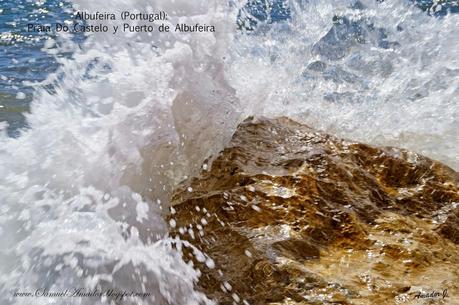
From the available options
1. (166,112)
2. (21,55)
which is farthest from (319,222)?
(21,55)

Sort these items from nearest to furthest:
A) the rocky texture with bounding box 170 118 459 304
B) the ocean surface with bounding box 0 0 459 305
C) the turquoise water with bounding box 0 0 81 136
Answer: the rocky texture with bounding box 170 118 459 304 < the ocean surface with bounding box 0 0 459 305 < the turquoise water with bounding box 0 0 81 136

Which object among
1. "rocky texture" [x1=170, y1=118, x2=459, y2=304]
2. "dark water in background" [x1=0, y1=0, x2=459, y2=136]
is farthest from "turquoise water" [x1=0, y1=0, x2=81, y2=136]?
"rocky texture" [x1=170, y1=118, x2=459, y2=304]

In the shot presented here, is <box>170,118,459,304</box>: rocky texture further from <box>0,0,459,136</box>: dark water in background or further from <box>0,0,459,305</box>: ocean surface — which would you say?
<box>0,0,459,136</box>: dark water in background

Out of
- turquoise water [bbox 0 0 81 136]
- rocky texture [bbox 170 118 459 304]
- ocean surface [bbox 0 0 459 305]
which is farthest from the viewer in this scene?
turquoise water [bbox 0 0 81 136]

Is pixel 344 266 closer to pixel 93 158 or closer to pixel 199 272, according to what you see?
pixel 199 272

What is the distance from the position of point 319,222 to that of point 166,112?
169 cm

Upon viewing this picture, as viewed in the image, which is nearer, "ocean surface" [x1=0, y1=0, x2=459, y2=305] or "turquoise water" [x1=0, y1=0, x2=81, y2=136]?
"ocean surface" [x1=0, y1=0, x2=459, y2=305]

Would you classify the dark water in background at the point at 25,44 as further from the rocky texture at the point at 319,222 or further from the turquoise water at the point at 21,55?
the rocky texture at the point at 319,222

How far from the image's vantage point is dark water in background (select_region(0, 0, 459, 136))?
5.41m

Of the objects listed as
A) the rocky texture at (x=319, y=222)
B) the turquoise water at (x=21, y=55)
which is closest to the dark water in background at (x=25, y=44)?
the turquoise water at (x=21, y=55)

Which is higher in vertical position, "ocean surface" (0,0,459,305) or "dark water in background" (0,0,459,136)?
"ocean surface" (0,0,459,305)

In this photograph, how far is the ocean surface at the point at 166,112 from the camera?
7.50 feet

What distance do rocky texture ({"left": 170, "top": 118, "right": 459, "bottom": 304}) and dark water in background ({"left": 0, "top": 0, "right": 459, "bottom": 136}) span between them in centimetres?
263

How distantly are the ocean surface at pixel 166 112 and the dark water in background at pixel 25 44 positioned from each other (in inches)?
1.8
